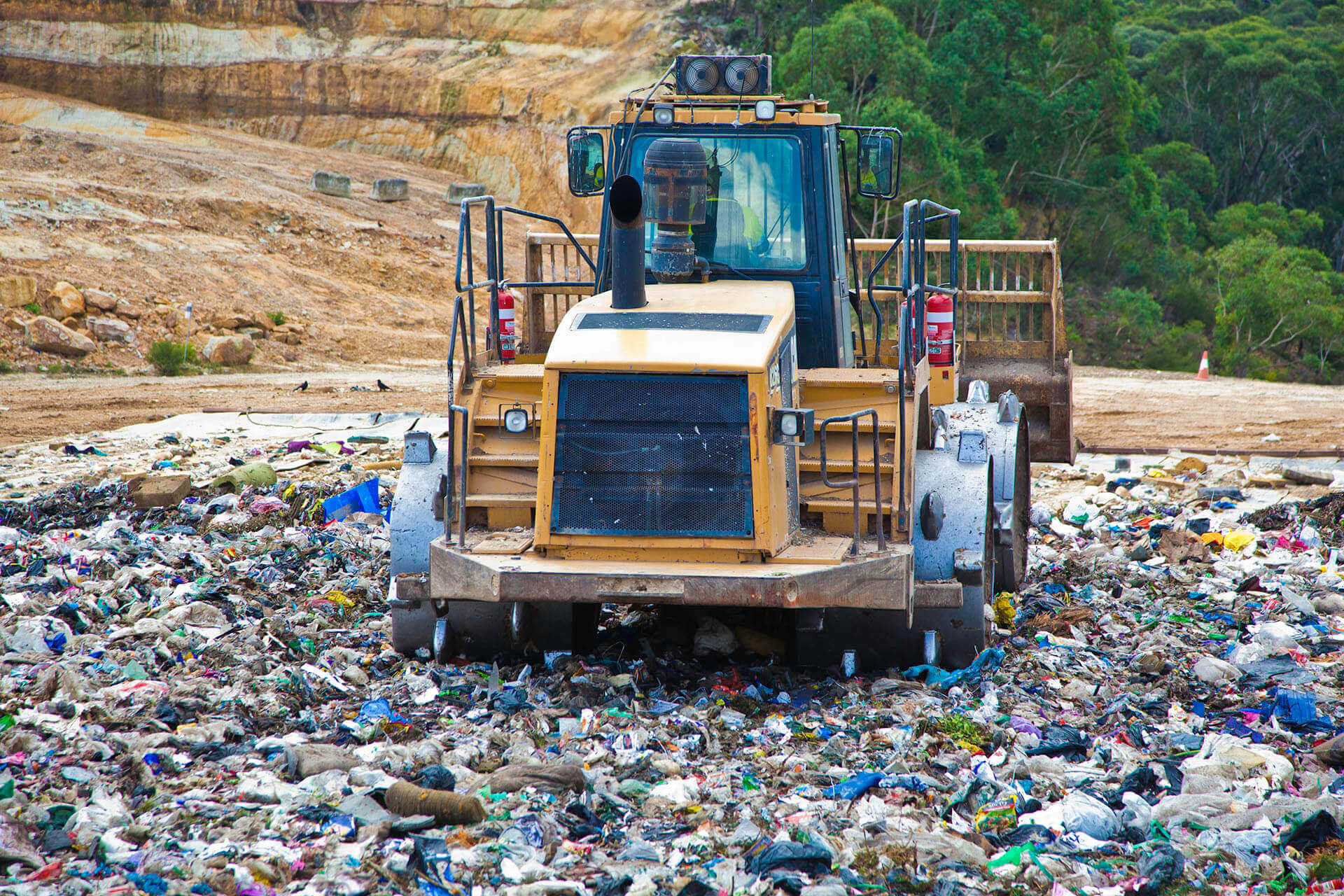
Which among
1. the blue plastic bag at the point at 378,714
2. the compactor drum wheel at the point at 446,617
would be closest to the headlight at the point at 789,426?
the compactor drum wheel at the point at 446,617

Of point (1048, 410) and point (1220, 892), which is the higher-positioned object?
point (1048, 410)

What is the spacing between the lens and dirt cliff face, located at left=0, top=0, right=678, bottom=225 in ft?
108

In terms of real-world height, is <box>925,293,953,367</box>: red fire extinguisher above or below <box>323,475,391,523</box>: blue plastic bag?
above

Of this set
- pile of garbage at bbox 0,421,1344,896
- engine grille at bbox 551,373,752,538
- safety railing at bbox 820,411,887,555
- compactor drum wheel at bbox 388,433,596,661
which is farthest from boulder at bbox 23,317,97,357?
safety railing at bbox 820,411,887,555

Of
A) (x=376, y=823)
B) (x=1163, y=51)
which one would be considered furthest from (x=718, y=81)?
(x=1163, y=51)

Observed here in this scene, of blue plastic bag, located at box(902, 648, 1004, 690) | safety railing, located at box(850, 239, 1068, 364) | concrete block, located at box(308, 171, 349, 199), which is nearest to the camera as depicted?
blue plastic bag, located at box(902, 648, 1004, 690)

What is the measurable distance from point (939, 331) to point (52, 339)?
14.9 m

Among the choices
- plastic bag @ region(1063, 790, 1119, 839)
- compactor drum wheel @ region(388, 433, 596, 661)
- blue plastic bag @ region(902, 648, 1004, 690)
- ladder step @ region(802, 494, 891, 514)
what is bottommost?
plastic bag @ region(1063, 790, 1119, 839)

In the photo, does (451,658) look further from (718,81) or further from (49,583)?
(718,81)

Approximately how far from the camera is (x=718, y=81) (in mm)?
7207

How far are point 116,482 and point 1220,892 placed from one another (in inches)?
351

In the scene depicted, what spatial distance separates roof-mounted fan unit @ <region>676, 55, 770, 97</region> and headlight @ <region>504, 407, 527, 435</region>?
7.38ft

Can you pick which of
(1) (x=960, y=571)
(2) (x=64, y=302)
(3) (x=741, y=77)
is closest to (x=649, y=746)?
(1) (x=960, y=571)

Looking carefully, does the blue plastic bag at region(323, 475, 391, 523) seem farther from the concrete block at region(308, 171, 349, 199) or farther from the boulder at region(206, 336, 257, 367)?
the concrete block at region(308, 171, 349, 199)
